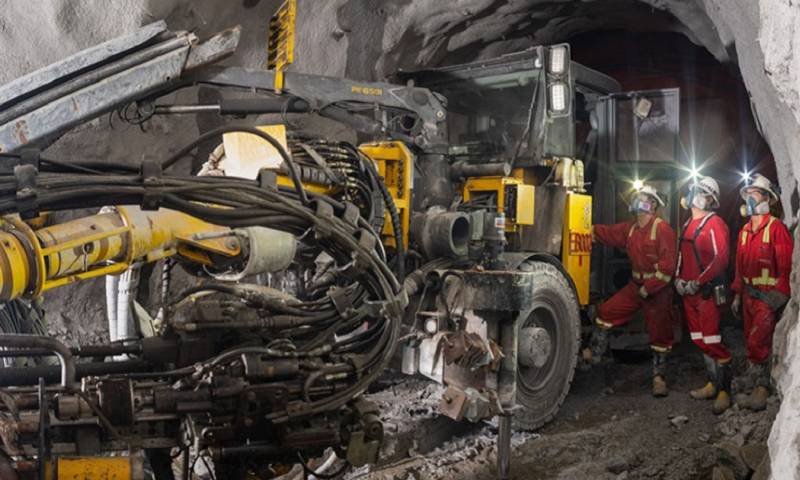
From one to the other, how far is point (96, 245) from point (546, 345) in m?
3.66

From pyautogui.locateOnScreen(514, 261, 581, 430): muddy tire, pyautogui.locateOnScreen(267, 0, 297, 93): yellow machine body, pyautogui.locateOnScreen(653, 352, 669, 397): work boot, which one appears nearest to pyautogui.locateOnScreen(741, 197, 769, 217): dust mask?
pyautogui.locateOnScreen(653, 352, 669, 397): work boot

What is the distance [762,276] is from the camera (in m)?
5.99

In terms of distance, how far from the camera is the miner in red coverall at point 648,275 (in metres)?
6.71

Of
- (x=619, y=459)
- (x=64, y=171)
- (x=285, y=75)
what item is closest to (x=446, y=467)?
(x=619, y=459)

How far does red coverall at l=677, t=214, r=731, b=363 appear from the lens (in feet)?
20.5

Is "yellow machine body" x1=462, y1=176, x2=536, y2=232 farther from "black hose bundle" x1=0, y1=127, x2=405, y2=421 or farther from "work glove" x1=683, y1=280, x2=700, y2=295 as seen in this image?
"black hose bundle" x1=0, y1=127, x2=405, y2=421

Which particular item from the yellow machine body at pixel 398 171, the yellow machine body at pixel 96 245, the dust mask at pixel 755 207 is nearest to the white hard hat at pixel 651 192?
the dust mask at pixel 755 207

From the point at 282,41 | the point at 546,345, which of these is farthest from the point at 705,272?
the point at 282,41

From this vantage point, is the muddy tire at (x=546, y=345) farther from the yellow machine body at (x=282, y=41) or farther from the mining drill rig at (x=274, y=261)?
the yellow machine body at (x=282, y=41)

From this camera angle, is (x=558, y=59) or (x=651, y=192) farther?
(x=651, y=192)

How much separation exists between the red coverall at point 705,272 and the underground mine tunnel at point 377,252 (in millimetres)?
21

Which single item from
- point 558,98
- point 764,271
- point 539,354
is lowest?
point 539,354

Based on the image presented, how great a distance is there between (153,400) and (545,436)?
342 centimetres

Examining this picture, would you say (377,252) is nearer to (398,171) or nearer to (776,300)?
(398,171)
